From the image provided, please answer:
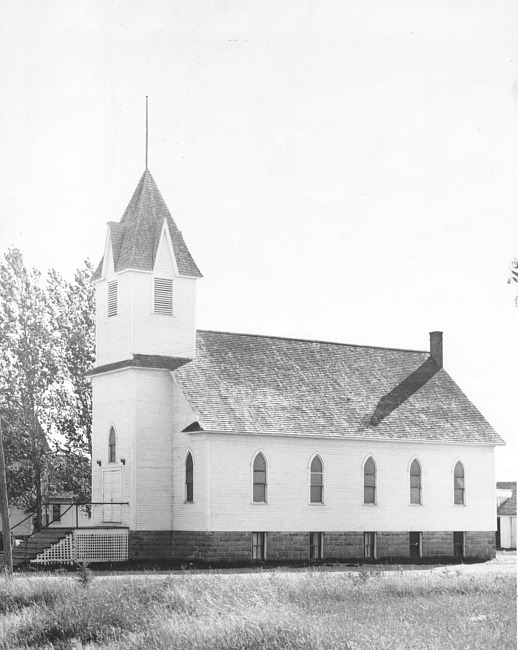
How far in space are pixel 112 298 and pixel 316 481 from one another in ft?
37.7

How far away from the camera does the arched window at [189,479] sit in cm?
4788

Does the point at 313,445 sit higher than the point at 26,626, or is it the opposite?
the point at 313,445

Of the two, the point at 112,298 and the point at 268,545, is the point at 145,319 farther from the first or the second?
the point at 268,545

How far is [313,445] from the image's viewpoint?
4938 centimetres

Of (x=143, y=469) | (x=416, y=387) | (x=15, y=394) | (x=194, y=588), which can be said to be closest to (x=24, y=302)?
(x=15, y=394)

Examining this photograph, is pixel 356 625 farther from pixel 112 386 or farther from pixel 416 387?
pixel 416 387

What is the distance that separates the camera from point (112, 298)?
51.2 m

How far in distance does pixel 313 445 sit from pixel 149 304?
888 cm

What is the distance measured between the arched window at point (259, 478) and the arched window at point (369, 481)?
5141 millimetres

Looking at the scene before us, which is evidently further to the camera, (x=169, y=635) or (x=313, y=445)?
(x=313, y=445)

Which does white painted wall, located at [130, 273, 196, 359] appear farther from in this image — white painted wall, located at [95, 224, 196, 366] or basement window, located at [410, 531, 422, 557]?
basement window, located at [410, 531, 422, 557]

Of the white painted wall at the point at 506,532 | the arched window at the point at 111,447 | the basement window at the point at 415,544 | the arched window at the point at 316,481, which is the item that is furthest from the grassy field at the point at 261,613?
the white painted wall at the point at 506,532

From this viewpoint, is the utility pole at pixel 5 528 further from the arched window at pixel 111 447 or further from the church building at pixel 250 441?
the arched window at pixel 111 447

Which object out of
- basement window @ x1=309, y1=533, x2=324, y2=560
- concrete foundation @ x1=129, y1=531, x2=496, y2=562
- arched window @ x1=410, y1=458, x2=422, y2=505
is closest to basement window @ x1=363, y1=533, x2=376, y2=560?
concrete foundation @ x1=129, y1=531, x2=496, y2=562
